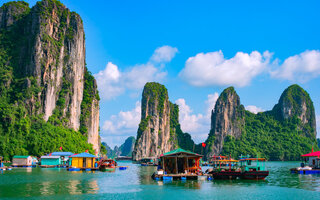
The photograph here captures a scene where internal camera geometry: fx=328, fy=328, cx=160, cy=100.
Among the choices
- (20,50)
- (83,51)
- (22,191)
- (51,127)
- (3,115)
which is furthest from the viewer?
(83,51)

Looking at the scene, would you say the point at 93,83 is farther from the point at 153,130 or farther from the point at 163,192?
the point at 163,192

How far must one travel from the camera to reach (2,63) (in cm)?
11031

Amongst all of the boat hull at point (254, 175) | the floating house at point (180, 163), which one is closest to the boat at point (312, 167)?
the boat hull at point (254, 175)

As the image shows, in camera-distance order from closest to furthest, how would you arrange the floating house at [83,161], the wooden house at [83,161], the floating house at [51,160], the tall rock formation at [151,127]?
the floating house at [83,161] < the wooden house at [83,161] < the floating house at [51,160] < the tall rock formation at [151,127]

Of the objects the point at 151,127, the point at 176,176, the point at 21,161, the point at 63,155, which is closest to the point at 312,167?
the point at 176,176

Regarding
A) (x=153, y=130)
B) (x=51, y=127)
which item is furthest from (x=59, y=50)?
(x=153, y=130)

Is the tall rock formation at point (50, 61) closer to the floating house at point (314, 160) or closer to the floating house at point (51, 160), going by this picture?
the floating house at point (51, 160)

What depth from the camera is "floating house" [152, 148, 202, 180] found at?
4597cm

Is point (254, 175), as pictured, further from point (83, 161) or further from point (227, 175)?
point (83, 161)

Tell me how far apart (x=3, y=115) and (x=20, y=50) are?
33069mm

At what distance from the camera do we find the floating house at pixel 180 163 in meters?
46.0

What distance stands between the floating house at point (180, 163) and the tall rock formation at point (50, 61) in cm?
6895

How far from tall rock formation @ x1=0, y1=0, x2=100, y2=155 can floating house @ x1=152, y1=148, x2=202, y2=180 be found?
68949 mm

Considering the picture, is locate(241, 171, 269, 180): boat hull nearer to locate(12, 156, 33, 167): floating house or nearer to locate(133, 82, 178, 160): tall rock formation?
locate(12, 156, 33, 167): floating house
